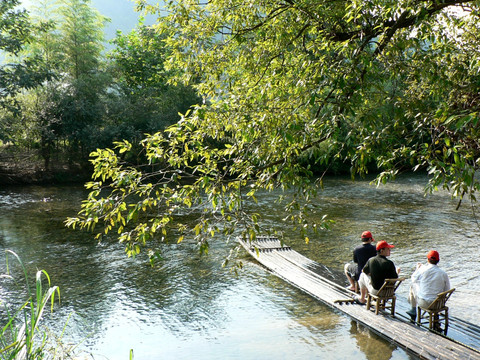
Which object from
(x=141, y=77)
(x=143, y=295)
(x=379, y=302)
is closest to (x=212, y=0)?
(x=379, y=302)

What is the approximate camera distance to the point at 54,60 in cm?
3428

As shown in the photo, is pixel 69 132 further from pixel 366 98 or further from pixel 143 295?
pixel 366 98

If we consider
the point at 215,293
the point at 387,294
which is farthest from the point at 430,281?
the point at 215,293

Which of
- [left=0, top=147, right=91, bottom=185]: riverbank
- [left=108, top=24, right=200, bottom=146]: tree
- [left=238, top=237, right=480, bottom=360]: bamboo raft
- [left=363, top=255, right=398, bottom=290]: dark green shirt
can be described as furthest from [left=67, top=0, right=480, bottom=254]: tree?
[left=0, top=147, right=91, bottom=185]: riverbank

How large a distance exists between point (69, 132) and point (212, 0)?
89.9ft

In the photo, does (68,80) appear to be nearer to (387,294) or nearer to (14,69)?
(14,69)

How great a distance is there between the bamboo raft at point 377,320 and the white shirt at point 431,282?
1.89ft

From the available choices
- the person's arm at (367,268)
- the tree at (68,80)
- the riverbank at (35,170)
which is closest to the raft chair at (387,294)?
the person's arm at (367,268)

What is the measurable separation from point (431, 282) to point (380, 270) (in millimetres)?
868

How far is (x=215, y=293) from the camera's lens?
37.3ft

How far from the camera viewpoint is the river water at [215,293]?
868 cm

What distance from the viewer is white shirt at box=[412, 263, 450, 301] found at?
8094 millimetres

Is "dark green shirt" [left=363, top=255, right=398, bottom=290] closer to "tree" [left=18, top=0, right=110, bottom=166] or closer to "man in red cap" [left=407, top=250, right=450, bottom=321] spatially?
"man in red cap" [left=407, top=250, right=450, bottom=321]

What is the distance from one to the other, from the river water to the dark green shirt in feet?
3.27
